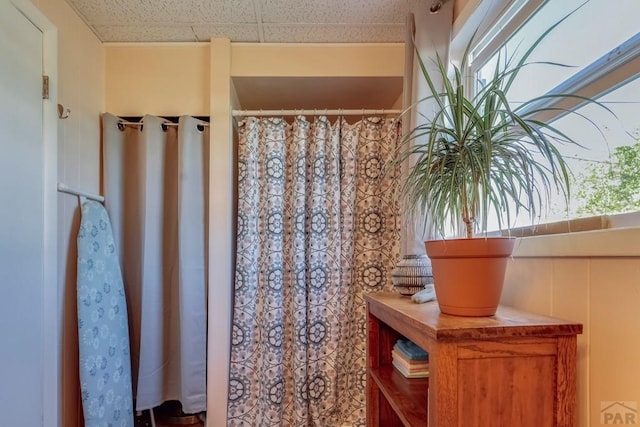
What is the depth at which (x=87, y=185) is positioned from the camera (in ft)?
5.49

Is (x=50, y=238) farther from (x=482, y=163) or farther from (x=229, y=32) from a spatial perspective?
(x=482, y=163)

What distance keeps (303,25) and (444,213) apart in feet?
4.25

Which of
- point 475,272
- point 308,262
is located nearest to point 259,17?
point 308,262

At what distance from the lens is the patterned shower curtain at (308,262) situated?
1.77 metres

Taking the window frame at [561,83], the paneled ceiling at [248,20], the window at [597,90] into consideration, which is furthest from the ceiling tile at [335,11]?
the window at [597,90]

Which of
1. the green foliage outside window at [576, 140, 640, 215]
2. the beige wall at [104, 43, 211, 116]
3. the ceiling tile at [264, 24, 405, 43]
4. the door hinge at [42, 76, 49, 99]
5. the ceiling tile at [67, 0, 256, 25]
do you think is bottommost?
the green foliage outside window at [576, 140, 640, 215]

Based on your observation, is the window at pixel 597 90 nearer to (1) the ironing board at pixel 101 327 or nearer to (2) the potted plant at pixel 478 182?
(2) the potted plant at pixel 478 182

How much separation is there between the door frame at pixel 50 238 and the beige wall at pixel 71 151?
0.05m

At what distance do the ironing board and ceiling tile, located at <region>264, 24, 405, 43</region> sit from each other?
3.99ft

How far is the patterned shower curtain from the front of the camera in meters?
1.77

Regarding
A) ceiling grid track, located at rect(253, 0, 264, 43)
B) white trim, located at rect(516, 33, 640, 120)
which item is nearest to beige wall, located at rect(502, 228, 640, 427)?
white trim, located at rect(516, 33, 640, 120)

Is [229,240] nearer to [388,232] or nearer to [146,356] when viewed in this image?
[146,356]

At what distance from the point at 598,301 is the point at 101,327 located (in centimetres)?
180

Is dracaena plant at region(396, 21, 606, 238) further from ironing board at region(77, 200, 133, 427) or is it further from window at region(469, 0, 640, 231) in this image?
ironing board at region(77, 200, 133, 427)
